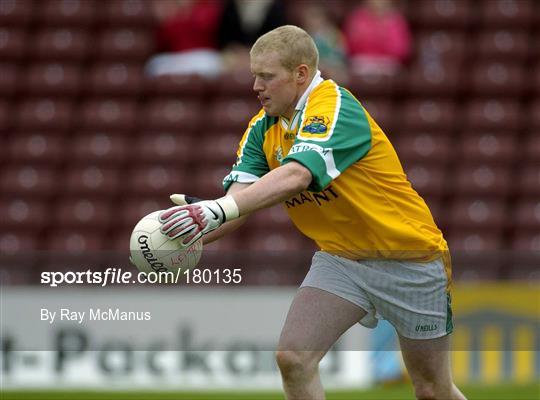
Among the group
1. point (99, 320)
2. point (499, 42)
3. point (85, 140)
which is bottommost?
point (99, 320)

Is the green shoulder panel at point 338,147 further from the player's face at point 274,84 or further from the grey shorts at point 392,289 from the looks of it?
the grey shorts at point 392,289

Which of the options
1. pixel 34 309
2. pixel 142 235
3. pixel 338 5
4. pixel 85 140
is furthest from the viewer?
pixel 338 5

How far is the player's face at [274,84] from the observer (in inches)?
219

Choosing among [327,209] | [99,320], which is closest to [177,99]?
[99,320]

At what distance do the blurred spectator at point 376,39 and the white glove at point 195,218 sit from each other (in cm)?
793

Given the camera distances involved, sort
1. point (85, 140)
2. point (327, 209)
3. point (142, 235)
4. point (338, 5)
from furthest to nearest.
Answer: point (338, 5) < point (85, 140) < point (327, 209) < point (142, 235)

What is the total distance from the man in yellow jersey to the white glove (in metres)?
0.29

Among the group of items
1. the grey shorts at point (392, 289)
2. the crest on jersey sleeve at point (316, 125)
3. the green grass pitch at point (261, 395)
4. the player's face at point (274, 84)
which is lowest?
the green grass pitch at point (261, 395)

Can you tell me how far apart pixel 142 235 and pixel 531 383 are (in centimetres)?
614

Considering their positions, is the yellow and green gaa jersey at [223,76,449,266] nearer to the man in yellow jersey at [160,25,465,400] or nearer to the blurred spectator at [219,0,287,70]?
the man in yellow jersey at [160,25,465,400]

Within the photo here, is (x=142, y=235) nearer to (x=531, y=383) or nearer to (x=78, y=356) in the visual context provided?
(x=78, y=356)

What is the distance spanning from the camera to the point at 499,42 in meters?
13.6

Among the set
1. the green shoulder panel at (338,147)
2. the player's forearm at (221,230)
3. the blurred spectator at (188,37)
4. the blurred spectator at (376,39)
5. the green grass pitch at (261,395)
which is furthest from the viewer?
the blurred spectator at (188,37)

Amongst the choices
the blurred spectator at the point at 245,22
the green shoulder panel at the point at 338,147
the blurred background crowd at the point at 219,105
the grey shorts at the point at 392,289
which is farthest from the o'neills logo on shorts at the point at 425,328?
the blurred spectator at the point at 245,22
